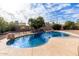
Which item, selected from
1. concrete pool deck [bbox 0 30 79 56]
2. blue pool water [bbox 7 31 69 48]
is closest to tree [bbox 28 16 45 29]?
blue pool water [bbox 7 31 69 48]

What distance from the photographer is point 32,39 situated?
8.57 ft

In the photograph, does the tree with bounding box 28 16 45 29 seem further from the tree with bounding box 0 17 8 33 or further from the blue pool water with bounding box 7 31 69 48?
the tree with bounding box 0 17 8 33

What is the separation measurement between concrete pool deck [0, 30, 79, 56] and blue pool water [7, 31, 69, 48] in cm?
4

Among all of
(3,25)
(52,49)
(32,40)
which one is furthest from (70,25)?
(3,25)

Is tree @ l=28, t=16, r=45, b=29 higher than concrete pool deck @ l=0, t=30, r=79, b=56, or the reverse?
tree @ l=28, t=16, r=45, b=29

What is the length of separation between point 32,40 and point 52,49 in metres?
0.28

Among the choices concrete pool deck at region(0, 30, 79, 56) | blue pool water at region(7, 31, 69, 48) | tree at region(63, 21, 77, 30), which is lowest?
concrete pool deck at region(0, 30, 79, 56)

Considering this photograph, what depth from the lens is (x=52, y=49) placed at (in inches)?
102

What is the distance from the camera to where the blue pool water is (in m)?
2.59

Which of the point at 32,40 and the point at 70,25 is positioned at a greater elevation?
the point at 70,25

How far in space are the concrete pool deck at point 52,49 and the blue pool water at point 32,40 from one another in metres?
0.04

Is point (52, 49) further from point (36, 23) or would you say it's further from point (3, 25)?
point (3, 25)

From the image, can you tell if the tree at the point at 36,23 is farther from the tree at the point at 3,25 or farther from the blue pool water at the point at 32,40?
the tree at the point at 3,25

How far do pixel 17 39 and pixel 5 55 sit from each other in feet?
0.81
